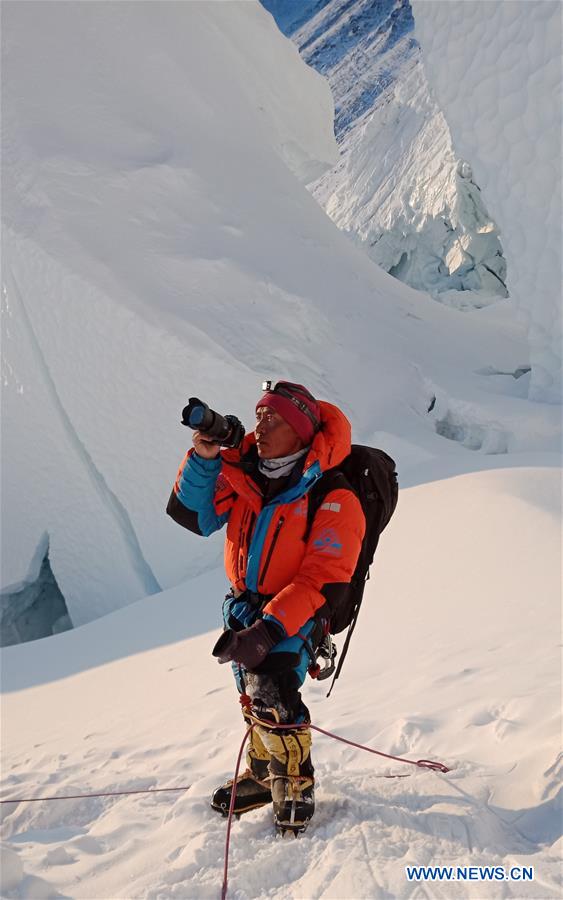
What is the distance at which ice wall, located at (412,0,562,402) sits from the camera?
5.09 meters

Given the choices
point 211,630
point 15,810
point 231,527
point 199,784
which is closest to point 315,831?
point 199,784

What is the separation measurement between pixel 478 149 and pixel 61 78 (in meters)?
3.81

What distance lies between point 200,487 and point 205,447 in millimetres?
119

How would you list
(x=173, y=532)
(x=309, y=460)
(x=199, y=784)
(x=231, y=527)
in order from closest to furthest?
(x=309, y=460), (x=231, y=527), (x=199, y=784), (x=173, y=532)

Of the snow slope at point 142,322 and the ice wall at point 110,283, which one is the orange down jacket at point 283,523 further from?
the ice wall at point 110,283

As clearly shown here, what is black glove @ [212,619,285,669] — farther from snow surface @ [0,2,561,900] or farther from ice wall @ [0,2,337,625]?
ice wall @ [0,2,337,625]

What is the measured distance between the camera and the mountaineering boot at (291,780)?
6.19ft

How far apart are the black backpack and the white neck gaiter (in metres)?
0.08

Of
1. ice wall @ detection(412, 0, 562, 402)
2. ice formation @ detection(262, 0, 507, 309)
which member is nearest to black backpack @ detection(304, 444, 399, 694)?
ice wall @ detection(412, 0, 562, 402)

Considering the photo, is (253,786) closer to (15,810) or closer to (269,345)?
(15,810)

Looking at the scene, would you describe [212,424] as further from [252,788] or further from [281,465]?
[252,788]

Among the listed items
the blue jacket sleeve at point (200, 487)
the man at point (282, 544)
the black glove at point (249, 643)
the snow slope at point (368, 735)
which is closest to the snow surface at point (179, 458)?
the snow slope at point (368, 735)

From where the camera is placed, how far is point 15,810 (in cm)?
243

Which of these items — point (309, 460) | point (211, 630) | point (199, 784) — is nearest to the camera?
point (309, 460)
